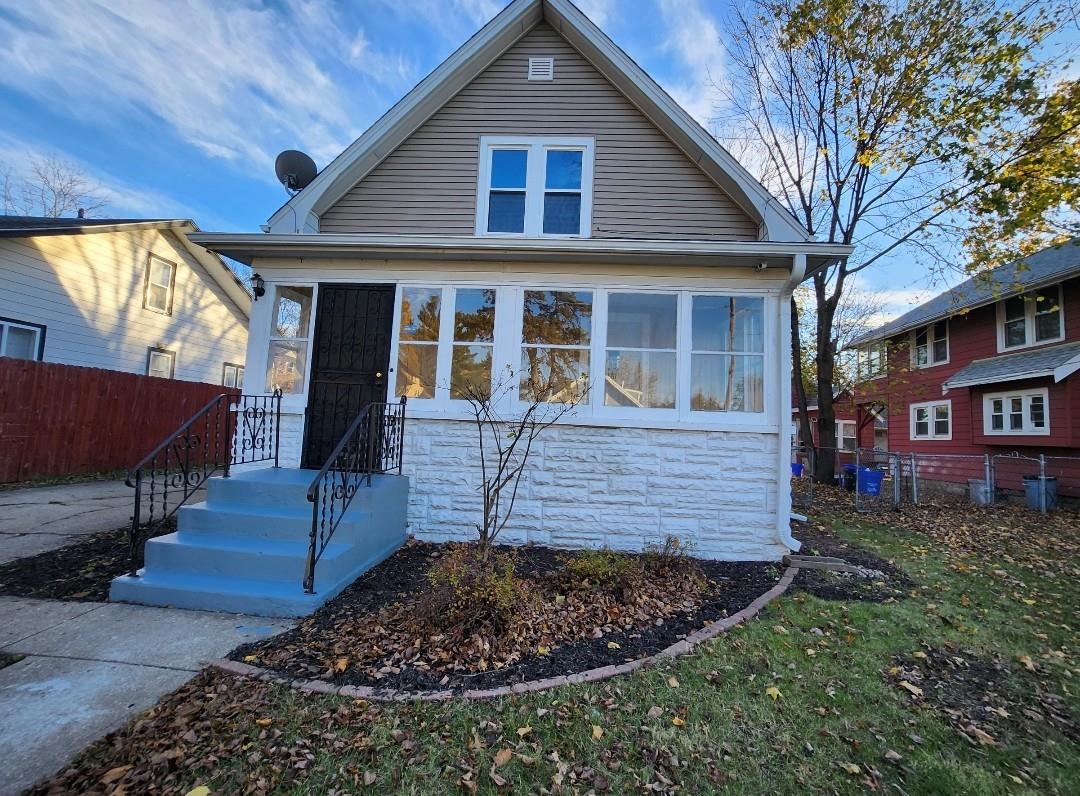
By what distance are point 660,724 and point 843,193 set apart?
14820mm

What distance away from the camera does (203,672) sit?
2891mm

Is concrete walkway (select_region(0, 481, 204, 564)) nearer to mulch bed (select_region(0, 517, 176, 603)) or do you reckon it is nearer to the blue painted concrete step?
mulch bed (select_region(0, 517, 176, 603))

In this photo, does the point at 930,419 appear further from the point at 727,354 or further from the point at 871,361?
the point at 727,354

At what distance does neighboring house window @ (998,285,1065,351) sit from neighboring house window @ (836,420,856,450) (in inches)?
445

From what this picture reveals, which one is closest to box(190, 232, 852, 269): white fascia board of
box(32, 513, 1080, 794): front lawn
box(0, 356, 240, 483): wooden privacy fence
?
box(32, 513, 1080, 794): front lawn

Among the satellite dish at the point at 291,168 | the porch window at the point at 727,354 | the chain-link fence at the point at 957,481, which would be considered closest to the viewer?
the porch window at the point at 727,354

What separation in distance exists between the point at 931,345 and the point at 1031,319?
3.44m

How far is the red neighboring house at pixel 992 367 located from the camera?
11453mm

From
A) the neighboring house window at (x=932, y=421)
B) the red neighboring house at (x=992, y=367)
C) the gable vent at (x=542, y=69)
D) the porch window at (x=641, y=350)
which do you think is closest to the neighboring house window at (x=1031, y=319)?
the red neighboring house at (x=992, y=367)

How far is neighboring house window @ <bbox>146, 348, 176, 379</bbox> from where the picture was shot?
13.0 metres

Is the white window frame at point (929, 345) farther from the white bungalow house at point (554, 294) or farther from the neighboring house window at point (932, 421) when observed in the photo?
the white bungalow house at point (554, 294)

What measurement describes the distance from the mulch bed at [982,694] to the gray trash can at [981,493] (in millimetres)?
10936

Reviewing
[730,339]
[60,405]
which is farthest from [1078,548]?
[60,405]

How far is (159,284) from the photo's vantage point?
523 inches
